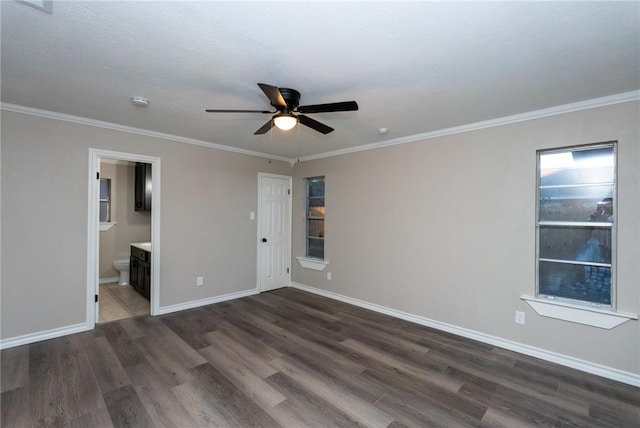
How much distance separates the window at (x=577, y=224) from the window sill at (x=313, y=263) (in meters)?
3.03

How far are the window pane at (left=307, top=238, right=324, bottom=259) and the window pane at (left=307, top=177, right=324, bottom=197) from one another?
34.0 inches

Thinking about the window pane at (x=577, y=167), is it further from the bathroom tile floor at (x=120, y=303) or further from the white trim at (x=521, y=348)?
the bathroom tile floor at (x=120, y=303)

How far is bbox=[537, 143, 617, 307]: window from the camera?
270cm

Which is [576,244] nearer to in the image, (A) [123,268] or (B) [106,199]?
(A) [123,268]

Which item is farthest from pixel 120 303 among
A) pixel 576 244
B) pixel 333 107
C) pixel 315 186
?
pixel 576 244

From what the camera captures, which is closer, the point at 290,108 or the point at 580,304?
the point at 290,108

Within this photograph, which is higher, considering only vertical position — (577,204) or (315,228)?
(577,204)

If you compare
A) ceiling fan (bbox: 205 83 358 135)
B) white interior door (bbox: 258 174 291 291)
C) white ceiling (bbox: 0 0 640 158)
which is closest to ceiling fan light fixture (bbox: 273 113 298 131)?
ceiling fan (bbox: 205 83 358 135)

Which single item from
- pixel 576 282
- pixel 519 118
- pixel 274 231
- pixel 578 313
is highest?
pixel 519 118

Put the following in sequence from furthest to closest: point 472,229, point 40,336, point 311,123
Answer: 1. point 472,229
2. point 40,336
3. point 311,123

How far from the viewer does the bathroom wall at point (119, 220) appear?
5.70m

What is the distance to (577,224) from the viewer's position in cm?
283

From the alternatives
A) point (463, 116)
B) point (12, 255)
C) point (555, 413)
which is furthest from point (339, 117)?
point (12, 255)

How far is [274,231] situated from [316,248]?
85 cm
